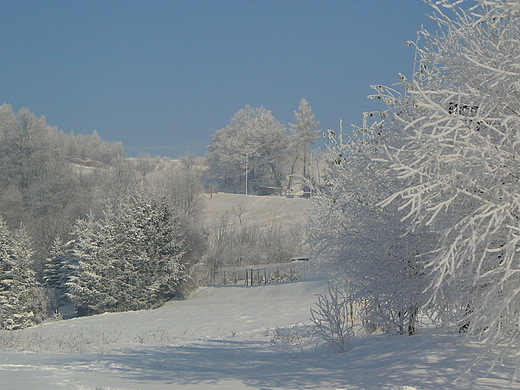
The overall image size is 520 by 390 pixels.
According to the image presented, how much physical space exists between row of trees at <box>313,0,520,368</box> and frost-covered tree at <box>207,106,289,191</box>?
6565cm

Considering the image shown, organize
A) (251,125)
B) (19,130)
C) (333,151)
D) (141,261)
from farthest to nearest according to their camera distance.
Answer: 1. (251,125)
2. (19,130)
3. (141,261)
4. (333,151)

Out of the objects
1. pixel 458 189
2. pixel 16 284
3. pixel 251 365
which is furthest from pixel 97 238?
pixel 458 189

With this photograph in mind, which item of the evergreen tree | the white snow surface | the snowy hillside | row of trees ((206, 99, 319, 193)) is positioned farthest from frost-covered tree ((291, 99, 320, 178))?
the white snow surface

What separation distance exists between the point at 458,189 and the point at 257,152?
73.1m

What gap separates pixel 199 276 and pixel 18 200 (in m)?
21.2

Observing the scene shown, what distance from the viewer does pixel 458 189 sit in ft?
14.4

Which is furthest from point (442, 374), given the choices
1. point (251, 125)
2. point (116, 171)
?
point (251, 125)

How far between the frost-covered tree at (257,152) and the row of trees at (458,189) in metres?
65.6

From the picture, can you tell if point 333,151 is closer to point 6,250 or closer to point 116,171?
point 6,250

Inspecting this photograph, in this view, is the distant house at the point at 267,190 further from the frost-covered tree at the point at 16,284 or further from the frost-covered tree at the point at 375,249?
the frost-covered tree at the point at 375,249

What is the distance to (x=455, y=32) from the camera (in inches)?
212

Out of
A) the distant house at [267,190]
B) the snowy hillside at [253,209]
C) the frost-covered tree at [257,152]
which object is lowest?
the snowy hillside at [253,209]

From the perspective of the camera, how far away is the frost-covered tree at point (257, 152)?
77.1m

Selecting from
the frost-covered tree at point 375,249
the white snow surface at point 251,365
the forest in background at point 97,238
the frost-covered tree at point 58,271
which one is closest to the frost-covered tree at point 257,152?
the forest in background at point 97,238
